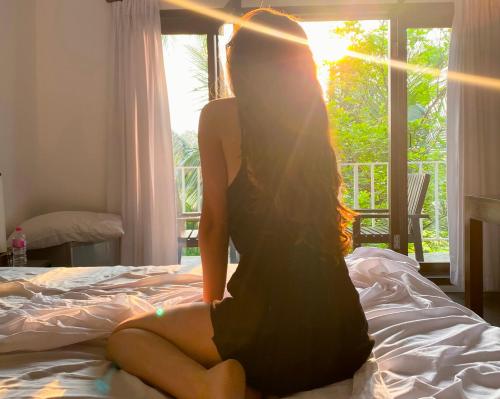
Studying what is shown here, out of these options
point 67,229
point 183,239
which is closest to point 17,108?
point 67,229

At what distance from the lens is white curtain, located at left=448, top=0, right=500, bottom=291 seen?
12.7 ft

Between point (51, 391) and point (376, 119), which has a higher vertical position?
point (376, 119)

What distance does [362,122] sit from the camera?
619 centimetres

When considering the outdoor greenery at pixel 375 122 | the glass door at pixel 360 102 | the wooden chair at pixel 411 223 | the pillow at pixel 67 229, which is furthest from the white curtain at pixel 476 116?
the pillow at pixel 67 229

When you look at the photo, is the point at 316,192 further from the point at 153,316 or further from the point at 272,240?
the point at 153,316

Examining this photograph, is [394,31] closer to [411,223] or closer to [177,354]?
[411,223]

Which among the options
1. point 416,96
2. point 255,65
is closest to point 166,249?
point 255,65

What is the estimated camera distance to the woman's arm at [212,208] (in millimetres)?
1259

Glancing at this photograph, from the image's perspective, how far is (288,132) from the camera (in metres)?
1.11

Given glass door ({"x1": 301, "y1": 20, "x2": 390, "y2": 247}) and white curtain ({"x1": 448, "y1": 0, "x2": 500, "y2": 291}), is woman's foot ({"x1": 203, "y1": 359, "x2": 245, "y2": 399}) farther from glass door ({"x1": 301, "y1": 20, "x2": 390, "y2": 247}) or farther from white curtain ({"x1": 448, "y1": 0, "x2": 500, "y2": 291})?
glass door ({"x1": 301, "y1": 20, "x2": 390, "y2": 247})

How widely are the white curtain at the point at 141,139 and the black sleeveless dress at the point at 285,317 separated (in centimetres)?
295

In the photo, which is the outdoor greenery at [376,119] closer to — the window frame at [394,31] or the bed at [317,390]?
the window frame at [394,31]

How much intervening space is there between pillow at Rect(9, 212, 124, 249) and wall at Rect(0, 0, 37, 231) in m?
0.32

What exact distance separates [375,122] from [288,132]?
5299 mm
